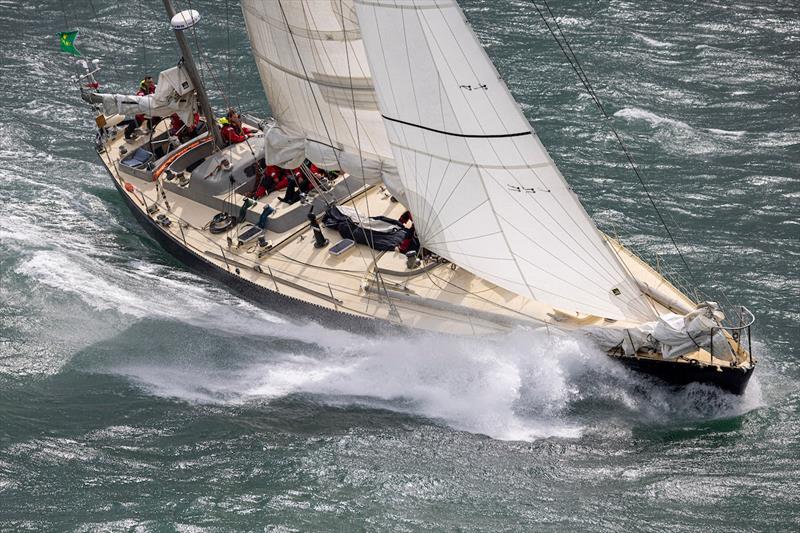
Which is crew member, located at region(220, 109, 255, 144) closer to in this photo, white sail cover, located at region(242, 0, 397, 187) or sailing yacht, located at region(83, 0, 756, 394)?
sailing yacht, located at region(83, 0, 756, 394)

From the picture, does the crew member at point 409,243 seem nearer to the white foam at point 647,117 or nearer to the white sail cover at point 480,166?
the white sail cover at point 480,166

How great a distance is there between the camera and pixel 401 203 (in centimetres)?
2481

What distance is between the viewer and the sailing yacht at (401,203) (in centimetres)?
2127

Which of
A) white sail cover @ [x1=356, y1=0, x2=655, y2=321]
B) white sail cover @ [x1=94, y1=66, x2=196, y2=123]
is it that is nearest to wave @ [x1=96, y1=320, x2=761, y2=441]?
white sail cover @ [x1=356, y1=0, x2=655, y2=321]

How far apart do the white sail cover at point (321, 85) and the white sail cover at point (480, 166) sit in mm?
2842

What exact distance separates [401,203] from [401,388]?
14.6 ft

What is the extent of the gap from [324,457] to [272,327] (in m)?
5.43

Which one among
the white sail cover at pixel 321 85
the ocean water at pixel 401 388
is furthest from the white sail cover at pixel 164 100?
the white sail cover at pixel 321 85

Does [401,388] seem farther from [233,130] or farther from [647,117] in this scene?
[647,117]

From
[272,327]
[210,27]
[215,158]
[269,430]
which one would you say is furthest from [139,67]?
[269,430]

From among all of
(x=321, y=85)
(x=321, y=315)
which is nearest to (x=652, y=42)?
(x=321, y=85)

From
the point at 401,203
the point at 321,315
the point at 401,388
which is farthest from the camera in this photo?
the point at 401,203

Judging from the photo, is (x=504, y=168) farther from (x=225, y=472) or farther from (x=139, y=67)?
(x=139, y=67)

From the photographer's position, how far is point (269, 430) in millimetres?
22453
